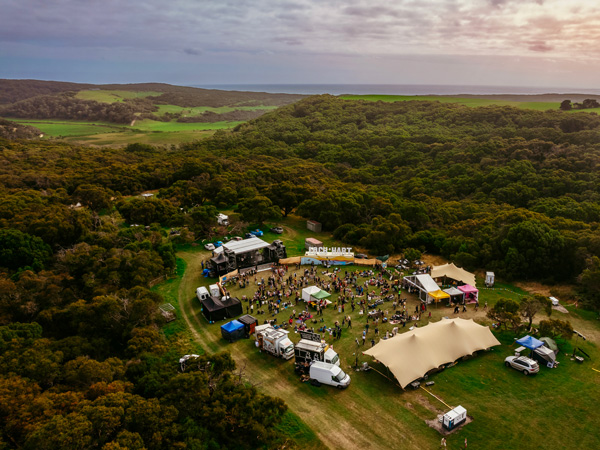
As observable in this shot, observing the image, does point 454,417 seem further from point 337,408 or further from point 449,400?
point 337,408

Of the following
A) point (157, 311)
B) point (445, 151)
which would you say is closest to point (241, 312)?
point (157, 311)

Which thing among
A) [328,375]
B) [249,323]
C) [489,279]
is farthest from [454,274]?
[249,323]

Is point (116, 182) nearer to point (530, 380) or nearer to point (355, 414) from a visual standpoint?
point (355, 414)

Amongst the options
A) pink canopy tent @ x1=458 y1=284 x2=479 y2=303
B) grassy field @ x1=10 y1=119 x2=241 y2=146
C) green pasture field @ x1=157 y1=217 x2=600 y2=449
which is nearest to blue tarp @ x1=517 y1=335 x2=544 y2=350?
→ green pasture field @ x1=157 y1=217 x2=600 y2=449

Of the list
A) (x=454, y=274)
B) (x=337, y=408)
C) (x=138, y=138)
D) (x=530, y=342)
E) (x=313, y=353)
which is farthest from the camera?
(x=138, y=138)

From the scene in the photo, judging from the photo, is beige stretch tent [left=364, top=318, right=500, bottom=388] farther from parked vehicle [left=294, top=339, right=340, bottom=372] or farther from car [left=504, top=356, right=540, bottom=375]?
parked vehicle [left=294, top=339, right=340, bottom=372]

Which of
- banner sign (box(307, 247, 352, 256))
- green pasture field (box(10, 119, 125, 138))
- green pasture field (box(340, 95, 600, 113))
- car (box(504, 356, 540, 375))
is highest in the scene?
green pasture field (box(340, 95, 600, 113))

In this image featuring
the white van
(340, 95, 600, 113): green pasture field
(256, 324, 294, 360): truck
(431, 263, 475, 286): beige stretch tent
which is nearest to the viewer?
the white van

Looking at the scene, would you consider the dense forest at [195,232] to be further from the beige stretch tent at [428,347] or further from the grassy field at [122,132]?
the grassy field at [122,132]
